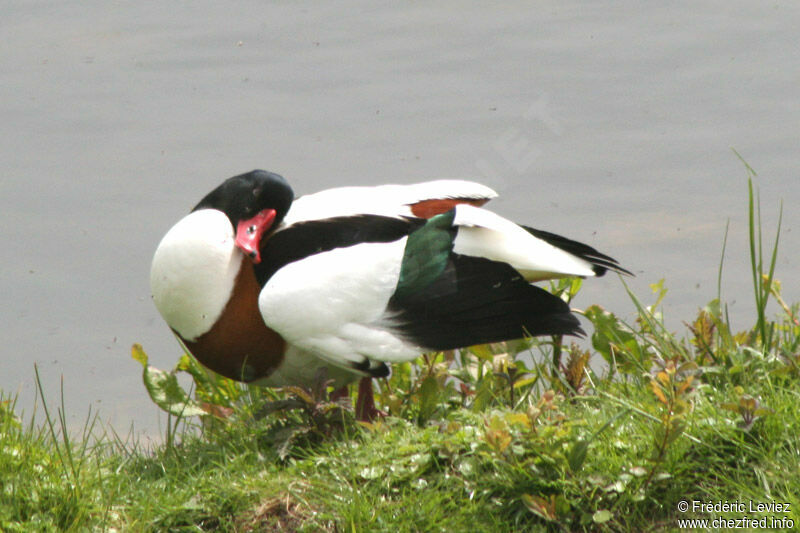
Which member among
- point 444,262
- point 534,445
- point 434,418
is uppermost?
point 444,262

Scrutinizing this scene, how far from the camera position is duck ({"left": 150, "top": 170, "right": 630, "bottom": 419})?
3.31 meters

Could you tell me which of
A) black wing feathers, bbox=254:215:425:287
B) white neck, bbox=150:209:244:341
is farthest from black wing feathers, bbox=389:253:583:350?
white neck, bbox=150:209:244:341

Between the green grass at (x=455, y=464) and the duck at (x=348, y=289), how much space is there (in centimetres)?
17

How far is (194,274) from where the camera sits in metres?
3.40

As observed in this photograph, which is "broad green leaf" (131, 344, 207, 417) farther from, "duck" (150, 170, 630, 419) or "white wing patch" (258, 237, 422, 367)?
"white wing patch" (258, 237, 422, 367)

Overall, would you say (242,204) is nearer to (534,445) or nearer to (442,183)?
(442,183)

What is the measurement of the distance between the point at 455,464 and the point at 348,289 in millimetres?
722

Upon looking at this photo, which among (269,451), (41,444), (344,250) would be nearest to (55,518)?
(41,444)

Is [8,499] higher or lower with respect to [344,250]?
lower

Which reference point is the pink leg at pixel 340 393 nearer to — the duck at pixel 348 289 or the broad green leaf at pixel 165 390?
the duck at pixel 348 289

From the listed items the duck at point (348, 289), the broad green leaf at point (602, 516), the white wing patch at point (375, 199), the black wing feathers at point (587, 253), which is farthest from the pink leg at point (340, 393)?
the broad green leaf at point (602, 516)

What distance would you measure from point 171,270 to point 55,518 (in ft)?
2.95

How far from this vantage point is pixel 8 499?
2816mm

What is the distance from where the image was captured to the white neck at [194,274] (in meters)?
3.40
